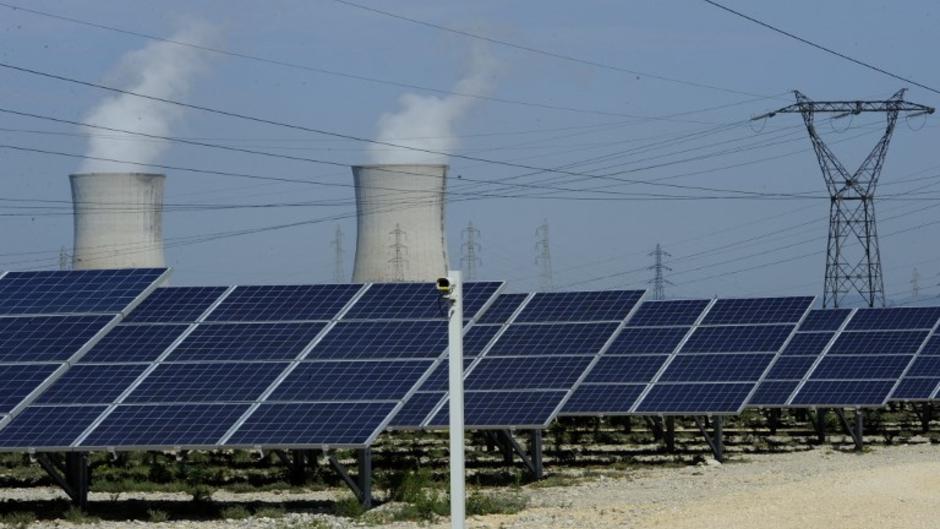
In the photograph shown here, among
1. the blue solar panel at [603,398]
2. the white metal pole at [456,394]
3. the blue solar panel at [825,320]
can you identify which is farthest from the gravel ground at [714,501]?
the blue solar panel at [825,320]

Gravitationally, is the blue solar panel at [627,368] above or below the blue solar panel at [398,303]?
below

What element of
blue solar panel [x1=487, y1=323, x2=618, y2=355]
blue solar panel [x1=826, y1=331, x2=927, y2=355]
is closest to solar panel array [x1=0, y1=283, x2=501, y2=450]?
blue solar panel [x1=487, y1=323, x2=618, y2=355]

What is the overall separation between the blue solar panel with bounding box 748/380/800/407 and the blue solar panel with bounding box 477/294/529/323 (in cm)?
506

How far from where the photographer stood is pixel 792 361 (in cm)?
3775

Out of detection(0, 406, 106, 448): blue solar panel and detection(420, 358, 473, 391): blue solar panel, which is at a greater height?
detection(420, 358, 473, 391): blue solar panel

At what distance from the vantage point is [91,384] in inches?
918

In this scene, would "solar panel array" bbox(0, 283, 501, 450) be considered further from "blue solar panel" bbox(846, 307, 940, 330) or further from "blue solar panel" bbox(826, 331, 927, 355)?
"blue solar panel" bbox(846, 307, 940, 330)

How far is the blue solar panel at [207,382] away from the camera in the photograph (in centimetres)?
2291

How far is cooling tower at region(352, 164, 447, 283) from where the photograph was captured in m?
55.6

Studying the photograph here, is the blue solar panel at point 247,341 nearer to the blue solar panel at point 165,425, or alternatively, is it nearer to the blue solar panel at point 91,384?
the blue solar panel at point 91,384

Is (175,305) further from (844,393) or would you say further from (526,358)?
(844,393)

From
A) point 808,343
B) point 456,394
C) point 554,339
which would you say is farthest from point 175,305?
point 808,343

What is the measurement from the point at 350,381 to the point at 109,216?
32.8 meters

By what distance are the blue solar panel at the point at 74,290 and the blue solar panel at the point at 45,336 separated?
31cm
